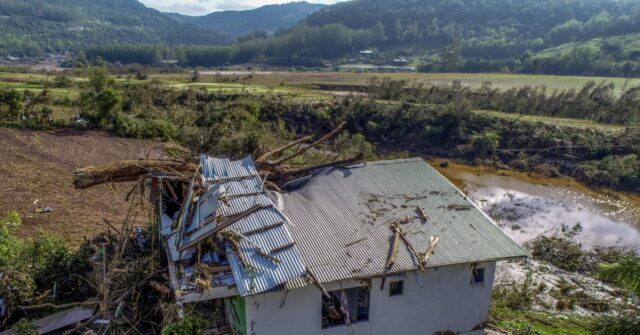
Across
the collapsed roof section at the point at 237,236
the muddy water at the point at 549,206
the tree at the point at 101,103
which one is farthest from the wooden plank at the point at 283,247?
the tree at the point at 101,103

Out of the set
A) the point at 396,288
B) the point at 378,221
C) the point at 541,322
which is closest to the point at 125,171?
the point at 378,221

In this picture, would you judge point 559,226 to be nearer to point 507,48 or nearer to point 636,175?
point 636,175

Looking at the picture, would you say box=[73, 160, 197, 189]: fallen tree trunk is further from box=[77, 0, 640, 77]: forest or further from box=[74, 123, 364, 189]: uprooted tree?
box=[77, 0, 640, 77]: forest

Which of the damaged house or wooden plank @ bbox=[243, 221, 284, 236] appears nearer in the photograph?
the damaged house

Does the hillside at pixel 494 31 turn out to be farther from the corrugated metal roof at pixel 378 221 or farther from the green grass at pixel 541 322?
the corrugated metal roof at pixel 378 221

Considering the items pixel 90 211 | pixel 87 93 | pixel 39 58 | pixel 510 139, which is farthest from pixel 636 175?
pixel 39 58

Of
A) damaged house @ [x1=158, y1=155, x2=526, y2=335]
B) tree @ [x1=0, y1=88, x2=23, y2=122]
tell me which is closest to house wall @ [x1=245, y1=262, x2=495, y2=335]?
damaged house @ [x1=158, y1=155, x2=526, y2=335]
